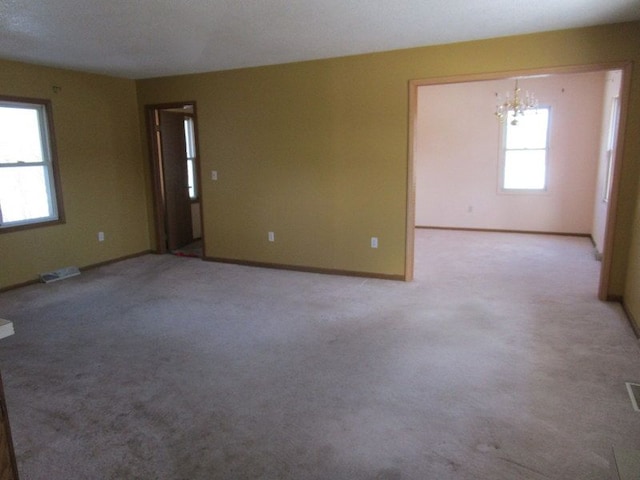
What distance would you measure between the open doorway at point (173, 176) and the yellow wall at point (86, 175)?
242 millimetres

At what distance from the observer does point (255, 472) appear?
6.36 ft

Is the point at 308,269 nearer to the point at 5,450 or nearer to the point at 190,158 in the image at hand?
the point at 190,158

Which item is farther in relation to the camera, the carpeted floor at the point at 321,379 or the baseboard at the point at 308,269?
the baseboard at the point at 308,269

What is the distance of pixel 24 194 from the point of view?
4887 mm

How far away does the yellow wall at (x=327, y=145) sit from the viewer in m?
3.97

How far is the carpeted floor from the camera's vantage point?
79.7 inches

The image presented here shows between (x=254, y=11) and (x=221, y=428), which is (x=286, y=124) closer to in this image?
(x=254, y=11)

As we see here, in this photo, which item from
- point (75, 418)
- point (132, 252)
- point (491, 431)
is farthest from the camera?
point (132, 252)

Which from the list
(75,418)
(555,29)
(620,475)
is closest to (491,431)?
(620,475)

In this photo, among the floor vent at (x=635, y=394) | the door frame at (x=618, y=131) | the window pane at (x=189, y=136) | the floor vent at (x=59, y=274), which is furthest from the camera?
the window pane at (x=189, y=136)

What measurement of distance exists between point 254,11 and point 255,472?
2.91 metres

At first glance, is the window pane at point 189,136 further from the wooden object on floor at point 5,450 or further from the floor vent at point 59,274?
the wooden object on floor at point 5,450

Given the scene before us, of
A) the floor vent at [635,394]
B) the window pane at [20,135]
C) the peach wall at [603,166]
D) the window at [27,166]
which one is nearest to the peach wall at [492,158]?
Result: the peach wall at [603,166]

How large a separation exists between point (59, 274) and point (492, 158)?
6.66 m
